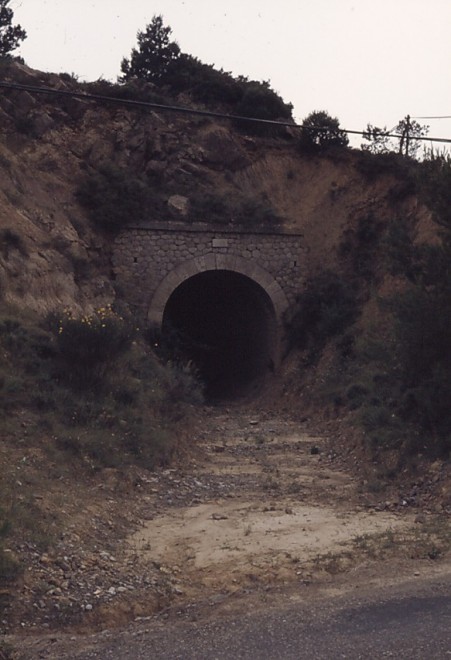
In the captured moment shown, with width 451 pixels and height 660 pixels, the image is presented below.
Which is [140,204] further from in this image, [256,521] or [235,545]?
[235,545]

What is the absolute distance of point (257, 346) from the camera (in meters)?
22.0

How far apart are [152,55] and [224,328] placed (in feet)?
37.8

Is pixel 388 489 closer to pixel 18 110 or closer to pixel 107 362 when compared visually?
pixel 107 362

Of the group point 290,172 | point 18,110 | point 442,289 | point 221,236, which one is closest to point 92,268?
point 221,236

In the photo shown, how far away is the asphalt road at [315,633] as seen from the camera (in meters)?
5.00

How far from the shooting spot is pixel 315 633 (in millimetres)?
5309

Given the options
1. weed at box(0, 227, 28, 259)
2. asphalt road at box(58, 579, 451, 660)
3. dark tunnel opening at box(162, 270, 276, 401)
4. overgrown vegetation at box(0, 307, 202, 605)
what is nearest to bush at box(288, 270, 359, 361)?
dark tunnel opening at box(162, 270, 276, 401)

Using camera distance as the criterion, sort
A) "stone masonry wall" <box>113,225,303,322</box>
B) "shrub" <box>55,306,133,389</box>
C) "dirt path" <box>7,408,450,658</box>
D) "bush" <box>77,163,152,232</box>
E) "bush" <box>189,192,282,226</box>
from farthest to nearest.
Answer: "bush" <box>189,192,282,226</box>
"stone masonry wall" <box>113,225,303,322</box>
"bush" <box>77,163,152,232</box>
"shrub" <box>55,306,133,389</box>
"dirt path" <box>7,408,450,658</box>

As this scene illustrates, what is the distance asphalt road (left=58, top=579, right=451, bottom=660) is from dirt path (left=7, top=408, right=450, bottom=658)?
283 mm

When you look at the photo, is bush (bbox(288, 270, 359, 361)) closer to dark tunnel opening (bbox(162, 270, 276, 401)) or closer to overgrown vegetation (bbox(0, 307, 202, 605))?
dark tunnel opening (bbox(162, 270, 276, 401))

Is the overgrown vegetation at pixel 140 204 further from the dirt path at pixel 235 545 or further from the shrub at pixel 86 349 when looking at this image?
the dirt path at pixel 235 545

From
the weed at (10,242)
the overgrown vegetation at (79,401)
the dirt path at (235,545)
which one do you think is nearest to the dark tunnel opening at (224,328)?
the weed at (10,242)

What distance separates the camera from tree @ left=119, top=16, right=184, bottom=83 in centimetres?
2705

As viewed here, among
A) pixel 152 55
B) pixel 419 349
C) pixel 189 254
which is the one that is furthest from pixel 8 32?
pixel 419 349
